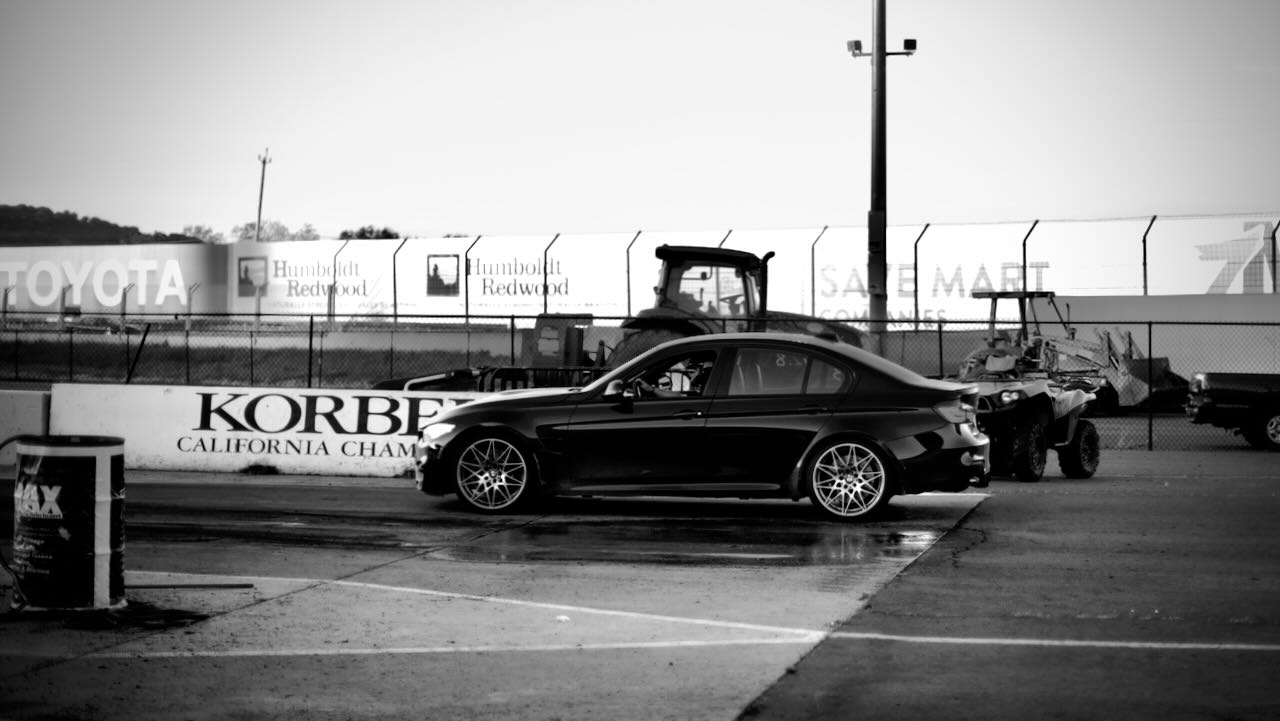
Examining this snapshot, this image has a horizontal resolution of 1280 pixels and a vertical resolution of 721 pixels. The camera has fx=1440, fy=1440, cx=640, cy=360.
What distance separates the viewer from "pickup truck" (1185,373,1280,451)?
69.8 feet

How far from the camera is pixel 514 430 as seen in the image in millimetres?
12070

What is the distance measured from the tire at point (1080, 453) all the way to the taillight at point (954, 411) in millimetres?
4306

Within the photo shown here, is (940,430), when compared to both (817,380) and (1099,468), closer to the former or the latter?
(817,380)

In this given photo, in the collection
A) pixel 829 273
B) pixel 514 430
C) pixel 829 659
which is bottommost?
pixel 829 659

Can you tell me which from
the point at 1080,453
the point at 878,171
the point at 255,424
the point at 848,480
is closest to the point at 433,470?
the point at 848,480

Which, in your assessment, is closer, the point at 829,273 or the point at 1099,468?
the point at 1099,468

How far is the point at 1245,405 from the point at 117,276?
45702mm

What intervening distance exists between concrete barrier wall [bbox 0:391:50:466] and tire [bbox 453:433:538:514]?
7.86 metres

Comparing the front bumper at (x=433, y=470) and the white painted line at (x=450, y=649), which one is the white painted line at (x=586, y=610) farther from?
the front bumper at (x=433, y=470)

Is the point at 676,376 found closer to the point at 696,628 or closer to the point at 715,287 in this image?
the point at 696,628

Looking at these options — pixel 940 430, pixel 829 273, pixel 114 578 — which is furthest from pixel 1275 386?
pixel 829 273

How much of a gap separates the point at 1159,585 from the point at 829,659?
2970 millimetres

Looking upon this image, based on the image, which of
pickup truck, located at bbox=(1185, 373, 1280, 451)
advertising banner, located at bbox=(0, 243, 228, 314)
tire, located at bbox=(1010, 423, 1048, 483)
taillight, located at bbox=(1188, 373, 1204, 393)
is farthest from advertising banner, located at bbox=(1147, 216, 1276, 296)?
advertising banner, located at bbox=(0, 243, 228, 314)

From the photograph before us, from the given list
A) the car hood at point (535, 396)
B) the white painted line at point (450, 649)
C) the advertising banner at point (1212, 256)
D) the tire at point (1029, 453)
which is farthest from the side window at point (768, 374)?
the advertising banner at point (1212, 256)
